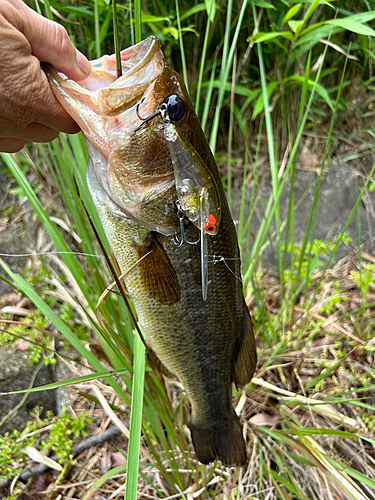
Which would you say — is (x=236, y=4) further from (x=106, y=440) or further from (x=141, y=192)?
(x=106, y=440)

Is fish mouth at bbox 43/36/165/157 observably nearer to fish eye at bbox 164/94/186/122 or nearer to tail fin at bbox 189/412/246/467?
fish eye at bbox 164/94/186/122

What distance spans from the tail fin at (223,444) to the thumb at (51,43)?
1271 mm

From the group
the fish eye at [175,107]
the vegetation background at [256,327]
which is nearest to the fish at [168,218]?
the fish eye at [175,107]

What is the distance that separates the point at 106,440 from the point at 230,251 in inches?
46.1

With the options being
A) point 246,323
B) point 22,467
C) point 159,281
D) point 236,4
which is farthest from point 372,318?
point 236,4

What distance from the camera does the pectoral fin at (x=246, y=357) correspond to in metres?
1.23

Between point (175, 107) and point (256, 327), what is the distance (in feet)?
3.95

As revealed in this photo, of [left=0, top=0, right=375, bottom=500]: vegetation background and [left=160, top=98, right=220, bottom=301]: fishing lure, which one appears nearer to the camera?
[left=160, top=98, right=220, bottom=301]: fishing lure

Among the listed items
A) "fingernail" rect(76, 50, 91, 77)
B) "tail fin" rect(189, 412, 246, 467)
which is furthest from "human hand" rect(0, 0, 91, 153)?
"tail fin" rect(189, 412, 246, 467)

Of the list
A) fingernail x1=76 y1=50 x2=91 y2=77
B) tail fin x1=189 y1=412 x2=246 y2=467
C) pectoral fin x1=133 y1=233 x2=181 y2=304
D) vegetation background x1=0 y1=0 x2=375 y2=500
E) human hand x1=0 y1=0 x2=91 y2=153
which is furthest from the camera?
tail fin x1=189 y1=412 x2=246 y2=467

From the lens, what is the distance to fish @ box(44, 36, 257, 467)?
0.86 meters

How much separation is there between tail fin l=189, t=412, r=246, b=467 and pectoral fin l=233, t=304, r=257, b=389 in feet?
0.61

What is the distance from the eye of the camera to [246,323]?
A: 122 cm

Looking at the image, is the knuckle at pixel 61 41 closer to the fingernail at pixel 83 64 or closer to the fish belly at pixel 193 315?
the fingernail at pixel 83 64
